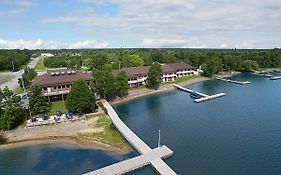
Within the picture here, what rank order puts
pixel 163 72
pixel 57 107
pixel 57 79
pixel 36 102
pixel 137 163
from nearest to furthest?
pixel 137 163
pixel 36 102
pixel 57 107
pixel 57 79
pixel 163 72

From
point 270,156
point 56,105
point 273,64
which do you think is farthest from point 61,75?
point 273,64

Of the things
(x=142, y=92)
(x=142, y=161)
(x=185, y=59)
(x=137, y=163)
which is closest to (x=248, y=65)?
(x=185, y=59)

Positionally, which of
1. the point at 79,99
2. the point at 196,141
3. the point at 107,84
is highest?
the point at 107,84

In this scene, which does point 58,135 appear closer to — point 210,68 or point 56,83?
point 56,83

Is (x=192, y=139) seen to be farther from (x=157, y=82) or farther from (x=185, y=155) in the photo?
(x=157, y=82)

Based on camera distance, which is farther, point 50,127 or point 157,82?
point 157,82
